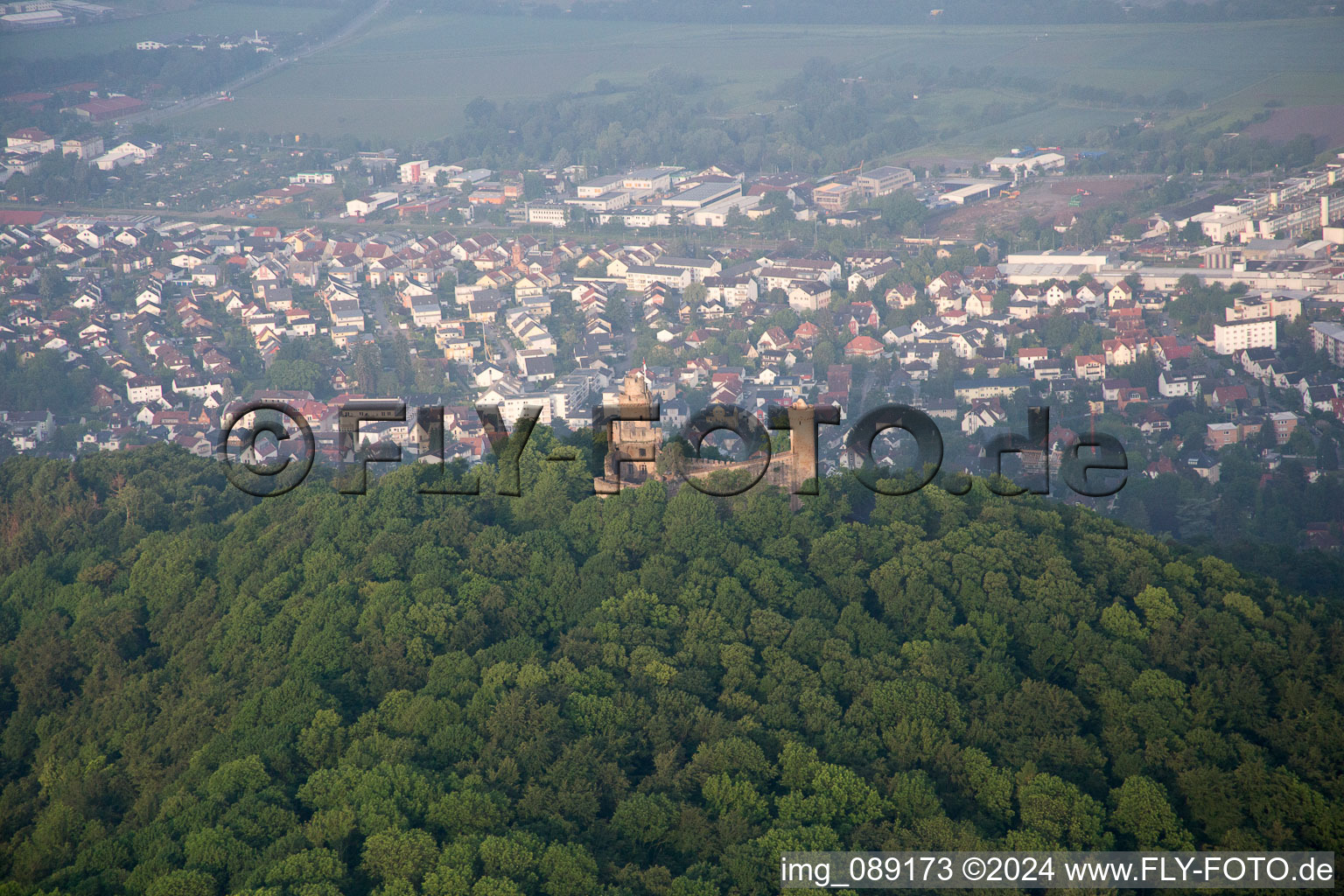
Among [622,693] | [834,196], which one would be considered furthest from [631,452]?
[834,196]

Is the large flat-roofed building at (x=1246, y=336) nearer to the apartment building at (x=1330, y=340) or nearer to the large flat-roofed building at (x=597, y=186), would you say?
the apartment building at (x=1330, y=340)

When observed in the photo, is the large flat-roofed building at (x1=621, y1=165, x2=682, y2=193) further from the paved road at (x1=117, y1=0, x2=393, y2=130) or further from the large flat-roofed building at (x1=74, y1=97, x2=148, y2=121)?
the large flat-roofed building at (x1=74, y1=97, x2=148, y2=121)

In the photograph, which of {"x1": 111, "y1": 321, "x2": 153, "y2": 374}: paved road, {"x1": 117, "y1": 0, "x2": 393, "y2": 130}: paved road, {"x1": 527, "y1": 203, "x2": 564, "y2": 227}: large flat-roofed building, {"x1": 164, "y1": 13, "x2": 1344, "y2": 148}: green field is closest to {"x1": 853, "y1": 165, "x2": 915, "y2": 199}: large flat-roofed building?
{"x1": 164, "y1": 13, "x2": 1344, "y2": 148}: green field

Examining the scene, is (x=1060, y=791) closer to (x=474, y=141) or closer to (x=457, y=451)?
(x=457, y=451)

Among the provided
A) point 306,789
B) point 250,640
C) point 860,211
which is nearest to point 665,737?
point 306,789

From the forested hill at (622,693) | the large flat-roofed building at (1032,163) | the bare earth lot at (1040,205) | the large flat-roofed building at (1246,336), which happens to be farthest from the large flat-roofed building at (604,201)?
the forested hill at (622,693)

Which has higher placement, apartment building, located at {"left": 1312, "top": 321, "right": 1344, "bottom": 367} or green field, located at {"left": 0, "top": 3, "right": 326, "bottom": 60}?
green field, located at {"left": 0, "top": 3, "right": 326, "bottom": 60}
